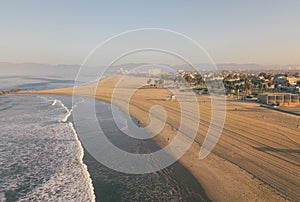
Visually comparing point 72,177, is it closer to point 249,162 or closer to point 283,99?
point 249,162

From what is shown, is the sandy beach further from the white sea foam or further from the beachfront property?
the beachfront property

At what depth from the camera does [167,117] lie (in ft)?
78.1

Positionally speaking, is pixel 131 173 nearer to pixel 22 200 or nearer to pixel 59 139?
pixel 22 200

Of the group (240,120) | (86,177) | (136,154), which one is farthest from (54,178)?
(240,120)

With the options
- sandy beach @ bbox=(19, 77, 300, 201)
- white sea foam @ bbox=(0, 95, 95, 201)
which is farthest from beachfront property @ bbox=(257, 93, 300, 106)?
white sea foam @ bbox=(0, 95, 95, 201)

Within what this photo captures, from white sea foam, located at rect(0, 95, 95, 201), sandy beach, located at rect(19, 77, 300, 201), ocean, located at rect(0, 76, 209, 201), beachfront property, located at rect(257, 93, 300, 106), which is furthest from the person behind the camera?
beachfront property, located at rect(257, 93, 300, 106)

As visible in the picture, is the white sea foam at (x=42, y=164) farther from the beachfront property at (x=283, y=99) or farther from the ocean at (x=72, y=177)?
the beachfront property at (x=283, y=99)

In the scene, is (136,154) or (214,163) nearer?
(214,163)

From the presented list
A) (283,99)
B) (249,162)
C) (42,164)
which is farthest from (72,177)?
(283,99)

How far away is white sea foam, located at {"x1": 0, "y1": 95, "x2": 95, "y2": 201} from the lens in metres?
9.59

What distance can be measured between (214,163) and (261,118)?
1328cm

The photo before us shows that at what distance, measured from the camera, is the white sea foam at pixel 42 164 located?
9.59 m

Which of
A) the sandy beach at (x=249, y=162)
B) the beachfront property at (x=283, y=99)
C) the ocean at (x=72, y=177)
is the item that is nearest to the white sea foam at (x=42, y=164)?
the ocean at (x=72, y=177)

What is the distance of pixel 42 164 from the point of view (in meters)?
12.6
